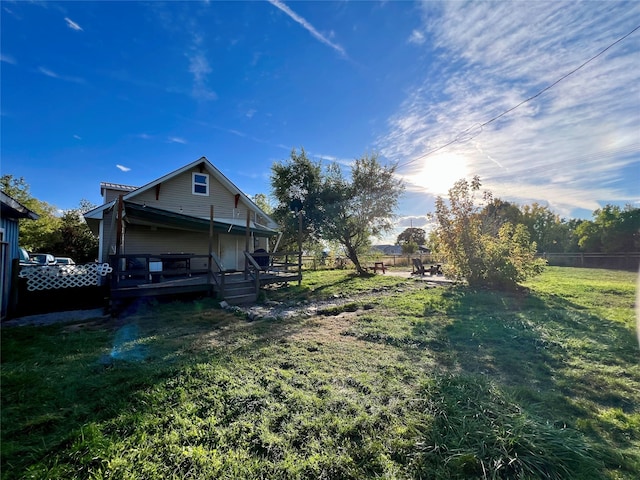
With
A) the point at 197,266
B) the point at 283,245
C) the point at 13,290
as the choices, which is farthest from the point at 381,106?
the point at 283,245

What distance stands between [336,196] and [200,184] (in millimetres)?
8307

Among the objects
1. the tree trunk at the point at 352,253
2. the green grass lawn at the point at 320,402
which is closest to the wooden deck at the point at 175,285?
the green grass lawn at the point at 320,402

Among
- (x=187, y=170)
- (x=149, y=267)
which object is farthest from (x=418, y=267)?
(x=149, y=267)

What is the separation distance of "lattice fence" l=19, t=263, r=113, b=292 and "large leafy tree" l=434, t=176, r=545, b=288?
470 inches

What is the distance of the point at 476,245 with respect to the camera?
11.0 metres

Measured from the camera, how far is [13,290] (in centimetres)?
658

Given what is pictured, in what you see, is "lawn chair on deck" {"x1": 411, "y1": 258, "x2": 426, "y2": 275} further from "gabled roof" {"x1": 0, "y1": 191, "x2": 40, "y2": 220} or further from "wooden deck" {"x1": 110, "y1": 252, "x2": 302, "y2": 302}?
"gabled roof" {"x1": 0, "y1": 191, "x2": 40, "y2": 220}

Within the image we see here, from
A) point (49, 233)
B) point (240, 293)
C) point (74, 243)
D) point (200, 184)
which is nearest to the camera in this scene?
point (240, 293)

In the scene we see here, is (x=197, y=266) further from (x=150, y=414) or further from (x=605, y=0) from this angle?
(x=605, y=0)

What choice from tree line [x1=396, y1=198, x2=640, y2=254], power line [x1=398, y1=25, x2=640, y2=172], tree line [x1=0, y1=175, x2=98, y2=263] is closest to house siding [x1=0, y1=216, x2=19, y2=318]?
power line [x1=398, y1=25, x2=640, y2=172]

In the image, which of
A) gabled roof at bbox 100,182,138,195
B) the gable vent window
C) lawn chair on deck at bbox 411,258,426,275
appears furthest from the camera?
lawn chair on deck at bbox 411,258,426,275

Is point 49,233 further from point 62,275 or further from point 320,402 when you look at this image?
point 320,402

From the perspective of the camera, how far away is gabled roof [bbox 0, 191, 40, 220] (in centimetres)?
606

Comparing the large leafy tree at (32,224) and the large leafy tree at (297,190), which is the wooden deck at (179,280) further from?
the large leafy tree at (32,224)
